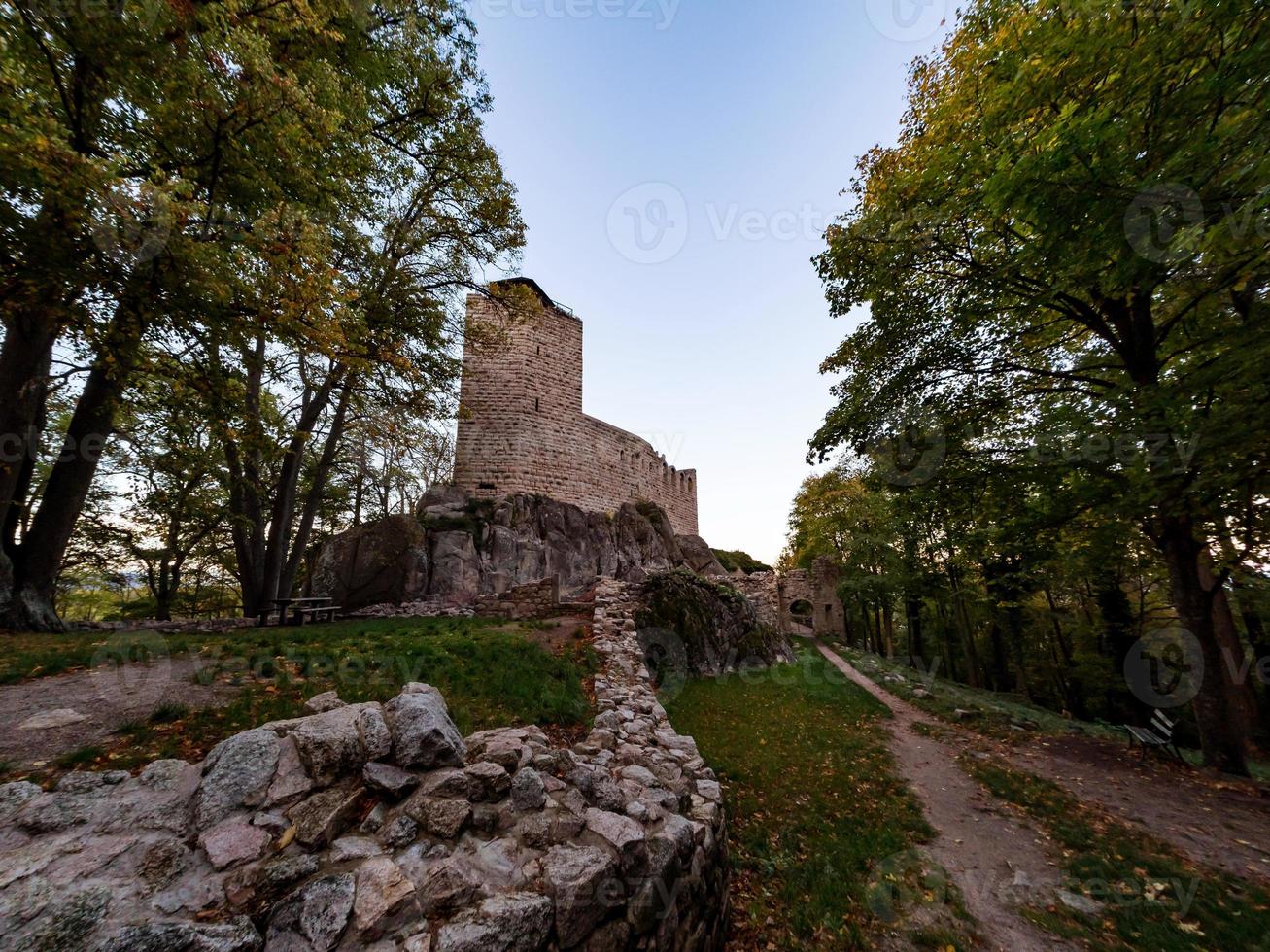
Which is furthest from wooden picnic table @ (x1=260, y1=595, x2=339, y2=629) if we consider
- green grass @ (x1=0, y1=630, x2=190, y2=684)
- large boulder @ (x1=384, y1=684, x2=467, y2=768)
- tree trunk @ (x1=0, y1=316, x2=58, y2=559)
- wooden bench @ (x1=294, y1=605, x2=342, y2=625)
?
large boulder @ (x1=384, y1=684, x2=467, y2=768)

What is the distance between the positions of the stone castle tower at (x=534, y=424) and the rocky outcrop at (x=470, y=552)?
1601mm

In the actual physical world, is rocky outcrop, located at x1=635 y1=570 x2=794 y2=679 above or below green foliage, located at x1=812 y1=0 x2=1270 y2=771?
below

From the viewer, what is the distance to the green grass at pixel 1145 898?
366 cm

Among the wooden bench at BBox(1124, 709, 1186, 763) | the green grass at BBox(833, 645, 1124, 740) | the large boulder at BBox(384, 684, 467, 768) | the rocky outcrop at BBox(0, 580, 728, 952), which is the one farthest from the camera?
the green grass at BBox(833, 645, 1124, 740)

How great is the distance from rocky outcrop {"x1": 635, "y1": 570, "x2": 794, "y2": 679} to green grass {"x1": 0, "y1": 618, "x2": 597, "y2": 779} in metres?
3.02

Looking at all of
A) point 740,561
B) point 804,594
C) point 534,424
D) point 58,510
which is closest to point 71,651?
point 58,510

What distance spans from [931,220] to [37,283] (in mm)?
11900

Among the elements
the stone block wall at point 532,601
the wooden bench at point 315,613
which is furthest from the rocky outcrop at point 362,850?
the stone block wall at point 532,601

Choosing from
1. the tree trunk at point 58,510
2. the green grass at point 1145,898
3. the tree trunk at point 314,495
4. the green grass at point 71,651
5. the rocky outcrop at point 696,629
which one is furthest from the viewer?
the tree trunk at point 314,495

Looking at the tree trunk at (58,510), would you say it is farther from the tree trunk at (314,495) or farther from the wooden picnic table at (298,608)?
the tree trunk at (314,495)

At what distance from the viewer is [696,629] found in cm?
1284

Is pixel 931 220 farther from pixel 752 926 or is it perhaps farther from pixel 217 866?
pixel 217 866

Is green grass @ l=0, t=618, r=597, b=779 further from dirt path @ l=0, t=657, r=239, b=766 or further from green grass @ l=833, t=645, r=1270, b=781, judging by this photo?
green grass @ l=833, t=645, r=1270, b=781

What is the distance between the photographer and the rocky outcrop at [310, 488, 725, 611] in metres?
15.2
